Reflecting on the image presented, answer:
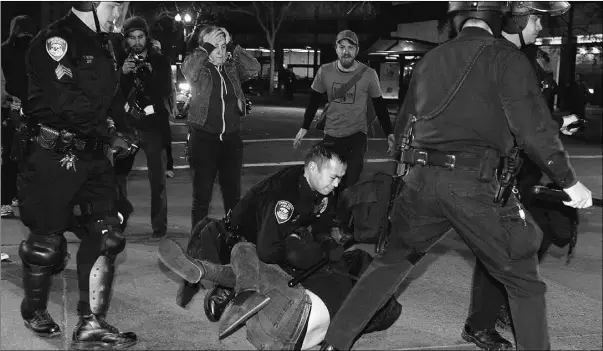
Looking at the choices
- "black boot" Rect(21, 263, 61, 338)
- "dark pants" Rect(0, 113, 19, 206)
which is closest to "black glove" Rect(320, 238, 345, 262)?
"black boot" Rect(21, 263, 61, 338)

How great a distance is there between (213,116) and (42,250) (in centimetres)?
214

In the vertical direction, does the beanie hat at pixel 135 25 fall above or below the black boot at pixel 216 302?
above

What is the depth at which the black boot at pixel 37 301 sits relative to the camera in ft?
14.3

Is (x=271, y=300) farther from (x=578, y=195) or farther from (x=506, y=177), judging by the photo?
(x=578, y=195)

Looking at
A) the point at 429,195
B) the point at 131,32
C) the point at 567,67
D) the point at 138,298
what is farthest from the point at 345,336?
the point at 567,67

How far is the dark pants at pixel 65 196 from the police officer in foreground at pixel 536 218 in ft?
7.03

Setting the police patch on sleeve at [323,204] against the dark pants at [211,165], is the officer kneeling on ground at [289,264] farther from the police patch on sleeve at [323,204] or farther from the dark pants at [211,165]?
the dark pants at [211,165]

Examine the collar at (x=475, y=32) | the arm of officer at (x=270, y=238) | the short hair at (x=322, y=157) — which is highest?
the collar at (x=475, y=32)

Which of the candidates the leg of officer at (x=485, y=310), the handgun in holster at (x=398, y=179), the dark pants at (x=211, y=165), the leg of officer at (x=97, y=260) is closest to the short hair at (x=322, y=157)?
the handgun in holster at (x=398, y=179)

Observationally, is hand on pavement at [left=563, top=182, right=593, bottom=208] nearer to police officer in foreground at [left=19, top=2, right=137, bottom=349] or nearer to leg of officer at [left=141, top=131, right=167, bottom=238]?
police officer in foreground at [left=19, top=2, right=137, bottom=349]

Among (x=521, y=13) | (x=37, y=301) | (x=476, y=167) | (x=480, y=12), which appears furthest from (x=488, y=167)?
(x=37, y=301)

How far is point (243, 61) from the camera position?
20.7ft

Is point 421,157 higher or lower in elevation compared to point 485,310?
higher

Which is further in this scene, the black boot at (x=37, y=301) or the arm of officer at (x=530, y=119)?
the black boot at (x=37, y=301)
